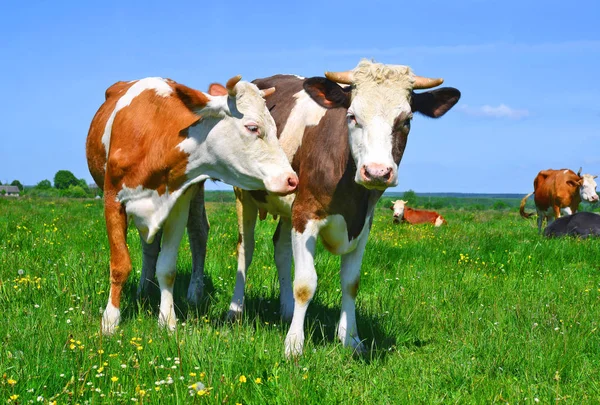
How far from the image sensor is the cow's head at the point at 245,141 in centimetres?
512

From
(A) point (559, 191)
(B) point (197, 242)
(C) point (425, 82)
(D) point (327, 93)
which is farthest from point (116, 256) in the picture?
(A) point (559, 191)

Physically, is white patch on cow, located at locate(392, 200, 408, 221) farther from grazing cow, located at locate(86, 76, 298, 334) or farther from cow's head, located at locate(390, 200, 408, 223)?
grazing cow, located at locate(86, 76, 298, 334)

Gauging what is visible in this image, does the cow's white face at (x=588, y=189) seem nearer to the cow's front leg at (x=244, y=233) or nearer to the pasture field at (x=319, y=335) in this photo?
the pasture field at (x=319, y=335)

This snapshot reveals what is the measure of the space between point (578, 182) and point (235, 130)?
1682 cm

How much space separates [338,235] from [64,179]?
444 ft

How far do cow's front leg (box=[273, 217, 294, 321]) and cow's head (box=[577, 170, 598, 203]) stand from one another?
15429 mm

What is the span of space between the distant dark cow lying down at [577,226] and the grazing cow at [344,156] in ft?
30.1

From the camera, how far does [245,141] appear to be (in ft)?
17.0

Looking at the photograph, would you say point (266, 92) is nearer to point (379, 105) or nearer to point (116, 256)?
point (379, 105)

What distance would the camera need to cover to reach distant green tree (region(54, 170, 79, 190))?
130000mm

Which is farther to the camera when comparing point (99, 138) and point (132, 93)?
point (99, 138)

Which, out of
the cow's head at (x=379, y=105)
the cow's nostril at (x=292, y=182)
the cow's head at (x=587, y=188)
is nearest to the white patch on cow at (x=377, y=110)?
the cow's head at (x=379, y=105)

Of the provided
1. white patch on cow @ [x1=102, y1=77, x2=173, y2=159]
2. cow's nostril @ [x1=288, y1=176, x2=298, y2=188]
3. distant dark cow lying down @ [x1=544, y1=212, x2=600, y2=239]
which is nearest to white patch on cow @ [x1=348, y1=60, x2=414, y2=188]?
cow's nostril @ [x1=288, y1=176, x2=298, y2=188]

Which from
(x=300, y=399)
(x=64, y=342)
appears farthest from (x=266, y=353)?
(x=64, y=342)
